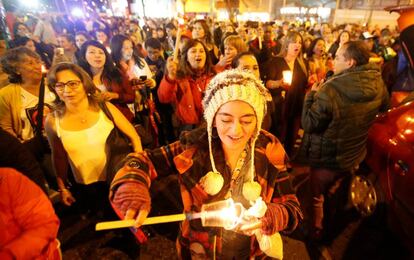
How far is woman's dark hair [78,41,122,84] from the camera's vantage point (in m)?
4.07

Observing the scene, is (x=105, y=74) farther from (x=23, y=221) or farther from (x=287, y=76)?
(x=287, y=76)

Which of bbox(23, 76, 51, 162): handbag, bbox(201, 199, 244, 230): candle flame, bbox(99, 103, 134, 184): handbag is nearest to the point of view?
bbox(201, 199, 244, 230): candle flame

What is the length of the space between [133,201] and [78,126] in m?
1.59

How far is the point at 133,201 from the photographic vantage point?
59.6 inches

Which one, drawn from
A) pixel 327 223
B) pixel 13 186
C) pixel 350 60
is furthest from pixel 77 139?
pixel 327 223

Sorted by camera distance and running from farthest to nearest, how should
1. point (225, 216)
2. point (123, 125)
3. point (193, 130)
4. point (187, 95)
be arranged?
point (187, 95)
point (123, 125)
point (193, 130)
point (225, 216)

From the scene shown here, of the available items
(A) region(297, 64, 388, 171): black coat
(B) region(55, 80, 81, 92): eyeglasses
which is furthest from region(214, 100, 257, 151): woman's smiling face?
(B) region(55, 80, 81, 92): eyeglasses

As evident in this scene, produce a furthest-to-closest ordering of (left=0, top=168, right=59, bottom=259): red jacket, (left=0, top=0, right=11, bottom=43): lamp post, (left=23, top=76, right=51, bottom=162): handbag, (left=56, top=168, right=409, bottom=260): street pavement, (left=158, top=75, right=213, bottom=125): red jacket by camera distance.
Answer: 1. (left=0, top=0, right=11, bottom=43): lamp post
2. (left=158, top=75, right=213, bottom=125): red jacket
3. (left=56, top=168, right=409, bottom=260): street pavement
4. (left=23, top=76, right=51, bottom=162): handbag
5. (left=0, top=168, right=59, bottom=259): red jacket

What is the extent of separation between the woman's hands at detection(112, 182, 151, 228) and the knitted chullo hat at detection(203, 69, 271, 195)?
19.5 inches

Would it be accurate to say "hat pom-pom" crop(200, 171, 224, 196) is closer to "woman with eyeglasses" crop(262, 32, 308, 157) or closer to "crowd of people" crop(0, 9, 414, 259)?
"crowd of people" crop(0, 9, 414, 259)

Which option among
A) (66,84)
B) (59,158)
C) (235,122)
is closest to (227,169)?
(235,122)

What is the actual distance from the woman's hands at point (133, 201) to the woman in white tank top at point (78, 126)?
1.37 m

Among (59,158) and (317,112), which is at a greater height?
(317,112)

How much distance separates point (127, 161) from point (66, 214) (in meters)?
2.81
